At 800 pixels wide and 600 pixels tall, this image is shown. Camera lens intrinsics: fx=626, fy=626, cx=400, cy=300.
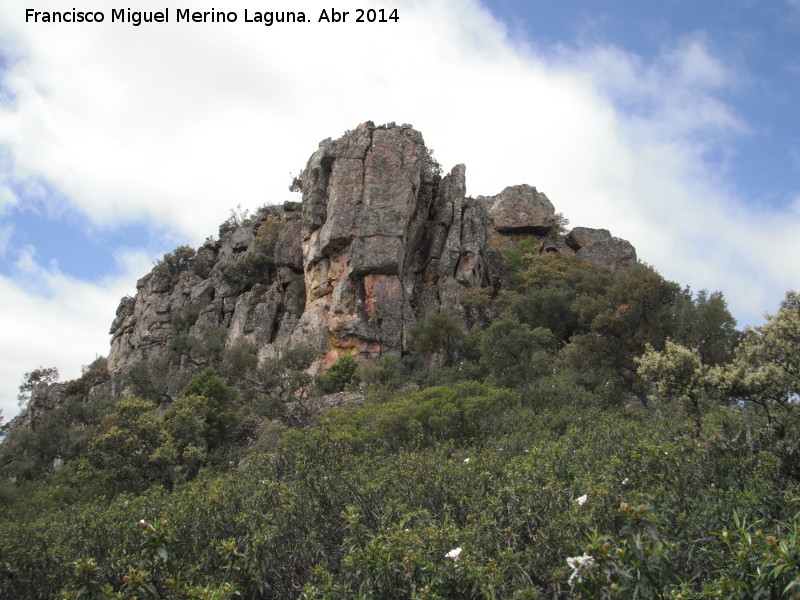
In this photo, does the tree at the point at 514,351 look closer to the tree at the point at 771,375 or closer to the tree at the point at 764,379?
the tree at the point at 764,379

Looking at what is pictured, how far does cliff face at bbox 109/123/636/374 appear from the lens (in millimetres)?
42562

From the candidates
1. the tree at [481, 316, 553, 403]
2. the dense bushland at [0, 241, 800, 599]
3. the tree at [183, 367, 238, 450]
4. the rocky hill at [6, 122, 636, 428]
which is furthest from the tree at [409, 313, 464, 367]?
the tree at [183, 367, 238, 450]

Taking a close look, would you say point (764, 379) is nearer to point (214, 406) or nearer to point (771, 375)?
point (771, 375)

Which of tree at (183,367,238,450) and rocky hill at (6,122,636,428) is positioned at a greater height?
rocky hill at (6,122,636,428)

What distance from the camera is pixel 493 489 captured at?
9.95m

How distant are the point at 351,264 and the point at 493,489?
33658 mm

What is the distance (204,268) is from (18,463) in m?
30.4

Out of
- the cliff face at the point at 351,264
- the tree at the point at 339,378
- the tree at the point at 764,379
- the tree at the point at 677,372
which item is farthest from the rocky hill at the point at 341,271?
the tree at the point at 764,379

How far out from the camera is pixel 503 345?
30.0 metres

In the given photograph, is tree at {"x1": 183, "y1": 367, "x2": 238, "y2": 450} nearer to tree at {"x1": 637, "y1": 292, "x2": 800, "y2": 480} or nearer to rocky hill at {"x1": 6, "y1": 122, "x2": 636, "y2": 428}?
rocky hill at {"x1": 6, "y1": 122, "x2": 636, "y2": 428}

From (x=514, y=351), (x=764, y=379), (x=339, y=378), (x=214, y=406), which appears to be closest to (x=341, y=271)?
(x=339, y=378)

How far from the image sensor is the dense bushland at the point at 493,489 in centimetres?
685

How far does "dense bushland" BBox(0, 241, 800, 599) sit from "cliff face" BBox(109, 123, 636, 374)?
1248 centimetres

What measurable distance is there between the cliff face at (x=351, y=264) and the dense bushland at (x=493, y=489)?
491 inches
